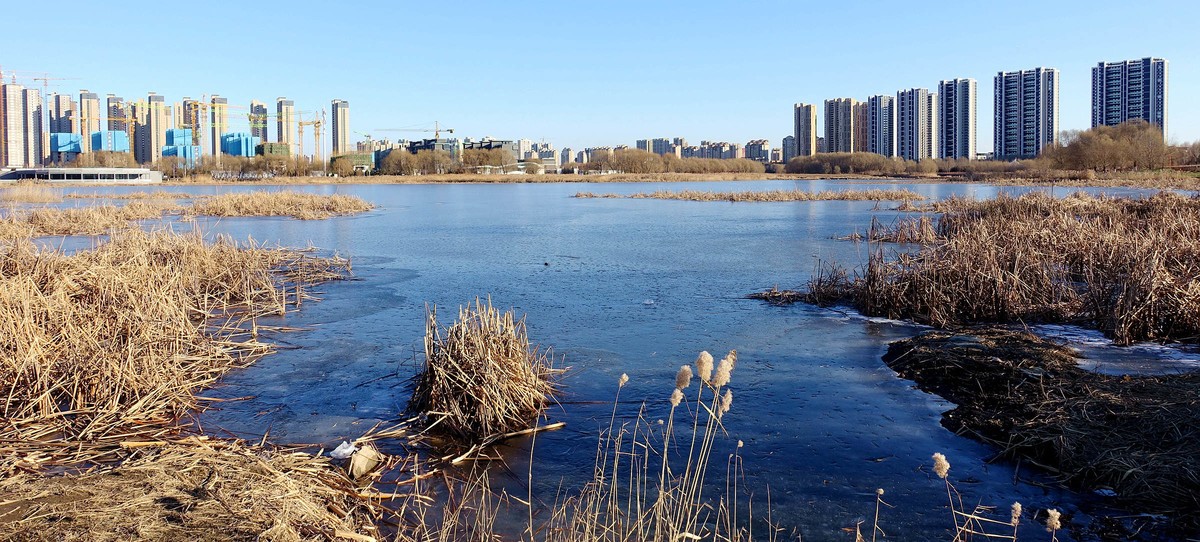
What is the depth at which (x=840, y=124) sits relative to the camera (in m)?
173

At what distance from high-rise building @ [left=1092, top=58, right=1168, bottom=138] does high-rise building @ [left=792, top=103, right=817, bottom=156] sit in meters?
57.9

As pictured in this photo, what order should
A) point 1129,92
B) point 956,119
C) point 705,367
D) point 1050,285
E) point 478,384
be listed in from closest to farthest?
point 705,367
point 478,384
point 1050,285
point 1129,92
point 956,119

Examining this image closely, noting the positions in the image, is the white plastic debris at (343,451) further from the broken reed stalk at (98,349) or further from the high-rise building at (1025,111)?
the high-rise building at (1025,111)

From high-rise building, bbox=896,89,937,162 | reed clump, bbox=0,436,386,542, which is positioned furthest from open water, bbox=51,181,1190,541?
high-rise building, bbox=896,89,937,162

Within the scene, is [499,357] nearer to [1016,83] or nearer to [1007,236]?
[1007,236]

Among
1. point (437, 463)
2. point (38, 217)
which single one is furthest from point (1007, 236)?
point (38, 217)

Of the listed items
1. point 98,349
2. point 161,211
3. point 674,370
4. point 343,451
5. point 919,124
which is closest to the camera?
point 343,451

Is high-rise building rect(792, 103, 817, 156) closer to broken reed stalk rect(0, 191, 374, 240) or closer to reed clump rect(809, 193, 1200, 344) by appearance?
broken reed stalk rect(0, 191, 374, 240)

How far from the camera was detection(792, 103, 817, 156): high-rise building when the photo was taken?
17725 cm

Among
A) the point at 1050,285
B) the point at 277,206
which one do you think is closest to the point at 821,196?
the point at 277,206

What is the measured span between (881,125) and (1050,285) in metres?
163

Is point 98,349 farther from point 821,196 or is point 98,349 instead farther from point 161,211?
point 821,196

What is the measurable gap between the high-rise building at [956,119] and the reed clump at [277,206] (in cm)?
12991

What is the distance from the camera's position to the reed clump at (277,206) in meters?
34.6
